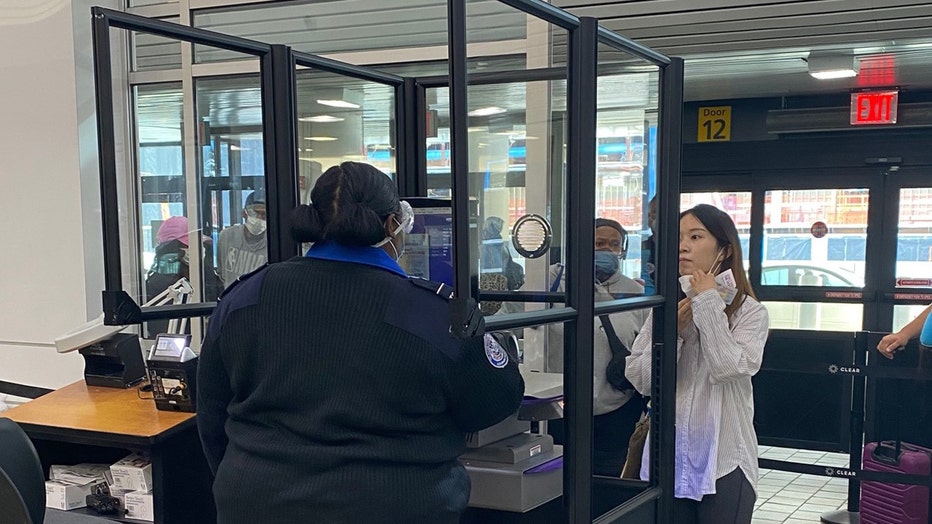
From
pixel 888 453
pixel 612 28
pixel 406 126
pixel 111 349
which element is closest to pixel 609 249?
pixel 406 126

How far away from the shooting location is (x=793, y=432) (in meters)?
5.51

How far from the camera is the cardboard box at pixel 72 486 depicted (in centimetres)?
213

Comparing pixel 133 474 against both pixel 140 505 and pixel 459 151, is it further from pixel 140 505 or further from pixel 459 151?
pixel 459 151

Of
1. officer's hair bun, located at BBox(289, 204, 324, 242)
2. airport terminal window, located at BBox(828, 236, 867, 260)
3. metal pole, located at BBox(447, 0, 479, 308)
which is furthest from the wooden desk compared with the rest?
airport terminal window, located at BBox(828, 236, 867, 260)

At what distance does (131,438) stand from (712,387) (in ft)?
4.94

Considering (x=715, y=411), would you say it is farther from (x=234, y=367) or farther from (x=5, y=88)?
(x=5, y=88)

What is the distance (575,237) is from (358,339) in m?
0.56

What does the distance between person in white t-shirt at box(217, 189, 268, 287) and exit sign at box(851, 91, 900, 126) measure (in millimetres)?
3938

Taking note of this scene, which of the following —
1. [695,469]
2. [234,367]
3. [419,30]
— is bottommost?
[695,469]

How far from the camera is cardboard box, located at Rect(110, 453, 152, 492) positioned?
80.7 inches

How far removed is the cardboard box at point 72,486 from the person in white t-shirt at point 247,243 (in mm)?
755

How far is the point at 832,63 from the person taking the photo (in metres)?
4.22

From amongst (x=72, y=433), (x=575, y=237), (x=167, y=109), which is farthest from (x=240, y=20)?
(x=575, y=237)

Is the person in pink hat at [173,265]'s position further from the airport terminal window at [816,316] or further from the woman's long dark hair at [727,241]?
the airport terminal window at [816,316]
